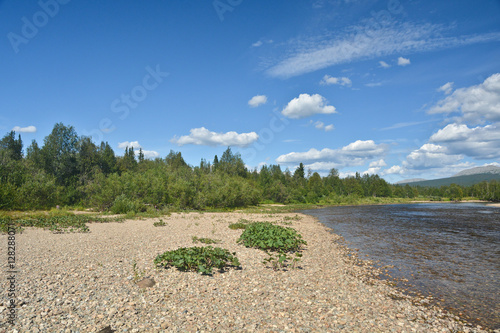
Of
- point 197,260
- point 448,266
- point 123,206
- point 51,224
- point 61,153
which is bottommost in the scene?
point 448,266

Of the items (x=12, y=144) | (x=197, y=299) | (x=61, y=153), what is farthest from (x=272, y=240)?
(x=12, y=144)

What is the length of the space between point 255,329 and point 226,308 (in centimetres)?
137

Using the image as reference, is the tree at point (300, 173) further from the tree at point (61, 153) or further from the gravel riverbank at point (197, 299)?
the gravel riverbank at point (197, 299)

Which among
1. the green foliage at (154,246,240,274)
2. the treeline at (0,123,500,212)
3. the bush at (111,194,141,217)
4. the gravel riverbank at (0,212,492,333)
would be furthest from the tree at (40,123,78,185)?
the green foliage at (154,246,240,274)

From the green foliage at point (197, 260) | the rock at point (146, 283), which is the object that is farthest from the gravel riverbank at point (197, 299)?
the green foliage at point (197, 260)

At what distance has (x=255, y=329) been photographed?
706 cm

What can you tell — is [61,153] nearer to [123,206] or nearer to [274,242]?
[123,206]

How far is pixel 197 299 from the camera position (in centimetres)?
853

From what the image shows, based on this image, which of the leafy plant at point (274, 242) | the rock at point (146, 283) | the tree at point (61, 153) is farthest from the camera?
the tree at point (61, 153)

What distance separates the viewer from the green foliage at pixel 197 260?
1085cm

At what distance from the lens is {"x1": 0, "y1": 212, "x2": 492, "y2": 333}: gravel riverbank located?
6938 mm

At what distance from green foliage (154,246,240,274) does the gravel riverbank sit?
0.39 metres

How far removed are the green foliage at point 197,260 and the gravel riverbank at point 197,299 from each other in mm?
392

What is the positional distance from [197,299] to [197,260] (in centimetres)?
262
